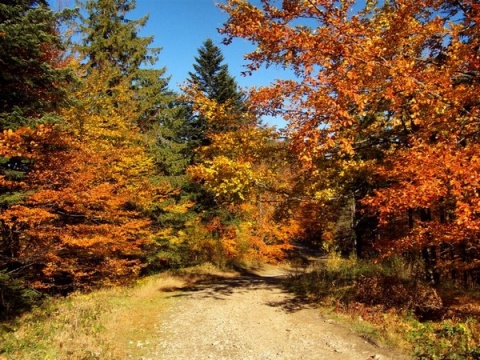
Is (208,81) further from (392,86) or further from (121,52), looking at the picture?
(392,86)

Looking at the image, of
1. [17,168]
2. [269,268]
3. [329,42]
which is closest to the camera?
[329,42]

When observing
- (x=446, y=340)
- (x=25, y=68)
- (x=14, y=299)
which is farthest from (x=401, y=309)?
(x=25, y=68)

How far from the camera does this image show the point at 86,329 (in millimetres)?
10109

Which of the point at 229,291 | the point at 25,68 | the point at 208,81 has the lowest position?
the point at 229,291

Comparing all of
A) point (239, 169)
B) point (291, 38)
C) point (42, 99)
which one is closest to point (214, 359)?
point (239, 169)

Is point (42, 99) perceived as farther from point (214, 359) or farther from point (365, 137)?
point (365, 137)

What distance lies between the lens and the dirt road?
8250 mm

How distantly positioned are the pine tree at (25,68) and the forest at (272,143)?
51 mm

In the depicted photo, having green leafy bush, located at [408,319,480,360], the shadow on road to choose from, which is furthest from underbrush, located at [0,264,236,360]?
green leafy bush, located at [408,319,480,360]

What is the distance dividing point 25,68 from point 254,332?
31.4 ft

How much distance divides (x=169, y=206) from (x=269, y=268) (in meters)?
14.4

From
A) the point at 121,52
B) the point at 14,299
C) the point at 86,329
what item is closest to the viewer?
the point at 86,329

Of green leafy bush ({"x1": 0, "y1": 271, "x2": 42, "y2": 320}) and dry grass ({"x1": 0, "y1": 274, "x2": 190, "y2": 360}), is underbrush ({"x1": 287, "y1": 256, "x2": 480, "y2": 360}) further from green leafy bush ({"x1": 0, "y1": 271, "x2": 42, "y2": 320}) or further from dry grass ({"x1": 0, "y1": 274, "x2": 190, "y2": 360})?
green leafy bush ({"x1": 0, "y1": 271, "x2": 42, "y2": 320})

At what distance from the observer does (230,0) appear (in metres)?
7.60
